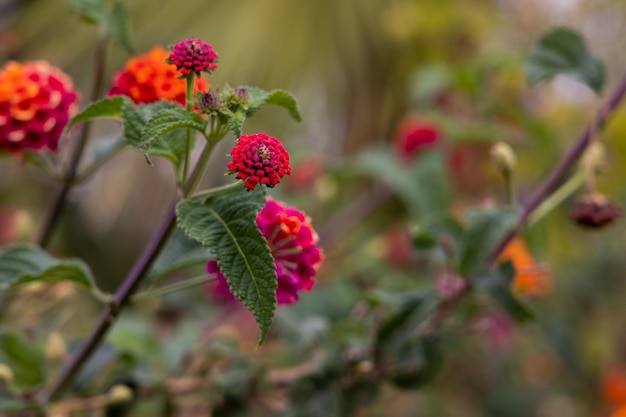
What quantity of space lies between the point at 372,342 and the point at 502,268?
115 millimetres

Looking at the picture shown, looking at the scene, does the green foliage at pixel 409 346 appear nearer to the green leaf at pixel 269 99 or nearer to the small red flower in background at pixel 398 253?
the green leaf at pixel 269 99

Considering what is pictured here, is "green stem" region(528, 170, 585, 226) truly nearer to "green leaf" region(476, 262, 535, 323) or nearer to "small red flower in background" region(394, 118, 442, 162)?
"green leaf" region(476, 262, 535, 323)

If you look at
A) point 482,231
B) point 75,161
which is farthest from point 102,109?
point 482,231

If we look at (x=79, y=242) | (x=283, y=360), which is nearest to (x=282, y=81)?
(x=79, y=242)

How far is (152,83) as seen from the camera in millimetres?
428

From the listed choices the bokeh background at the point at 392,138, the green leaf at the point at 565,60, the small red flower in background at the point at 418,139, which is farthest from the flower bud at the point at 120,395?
the small red flower in background at the point at 418,139

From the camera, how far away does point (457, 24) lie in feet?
4.55

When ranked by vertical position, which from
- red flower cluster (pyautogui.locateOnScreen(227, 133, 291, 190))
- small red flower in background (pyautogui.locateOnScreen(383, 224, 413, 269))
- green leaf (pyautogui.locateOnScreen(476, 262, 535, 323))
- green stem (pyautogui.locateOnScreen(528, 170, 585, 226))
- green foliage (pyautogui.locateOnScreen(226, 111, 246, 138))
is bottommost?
small red flower in background (pyautogui.locateOnScreen(383, 224, 413, 269))

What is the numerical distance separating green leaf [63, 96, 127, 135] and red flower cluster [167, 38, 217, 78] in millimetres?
52

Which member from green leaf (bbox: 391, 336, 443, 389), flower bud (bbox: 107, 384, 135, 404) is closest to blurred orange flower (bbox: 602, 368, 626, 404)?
green leaf (bbox: 391, 336, 443, 389)

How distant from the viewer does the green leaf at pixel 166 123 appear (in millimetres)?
314

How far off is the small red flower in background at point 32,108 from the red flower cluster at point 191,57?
140mm

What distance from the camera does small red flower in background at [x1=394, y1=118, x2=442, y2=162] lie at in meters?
0.91

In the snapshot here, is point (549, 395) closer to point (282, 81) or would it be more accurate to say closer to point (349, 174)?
point (349, 174)
